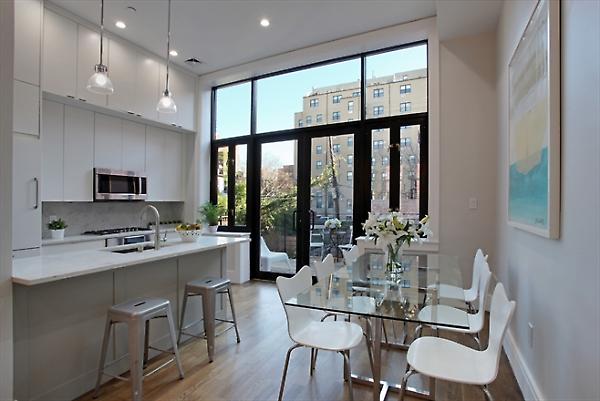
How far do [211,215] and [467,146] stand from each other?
3.88 meters

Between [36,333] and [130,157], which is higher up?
[130,157]

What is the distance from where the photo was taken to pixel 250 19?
3943 mm

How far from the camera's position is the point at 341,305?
189 cm

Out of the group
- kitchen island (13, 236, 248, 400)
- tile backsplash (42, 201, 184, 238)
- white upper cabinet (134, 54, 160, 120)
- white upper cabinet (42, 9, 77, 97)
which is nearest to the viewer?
kitchen island (13, 236, 248, 400)

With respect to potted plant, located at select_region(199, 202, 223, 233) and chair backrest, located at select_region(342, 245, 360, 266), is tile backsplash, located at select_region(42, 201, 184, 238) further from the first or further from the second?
chair backrest, located at select_region(342, 245, 360, 266)

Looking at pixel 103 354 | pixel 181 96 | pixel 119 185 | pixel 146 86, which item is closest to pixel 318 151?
pixel 181 96

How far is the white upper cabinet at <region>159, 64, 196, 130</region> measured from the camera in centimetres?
505

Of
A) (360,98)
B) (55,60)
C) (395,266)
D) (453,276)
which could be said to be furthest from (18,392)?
(360,98)

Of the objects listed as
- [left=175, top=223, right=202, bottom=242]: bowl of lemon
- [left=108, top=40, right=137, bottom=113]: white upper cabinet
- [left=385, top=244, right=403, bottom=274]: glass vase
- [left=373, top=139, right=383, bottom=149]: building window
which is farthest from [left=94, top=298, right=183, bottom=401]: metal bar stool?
[left=373, top=139, right=383, bottom=149]: building window

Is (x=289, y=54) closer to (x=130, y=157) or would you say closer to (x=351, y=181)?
(x=351, y=181)

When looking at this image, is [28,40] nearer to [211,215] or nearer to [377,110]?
[211,215]

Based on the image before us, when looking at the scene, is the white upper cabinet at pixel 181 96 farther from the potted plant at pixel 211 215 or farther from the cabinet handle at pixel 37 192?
the cabinet handle at pixel 37 192

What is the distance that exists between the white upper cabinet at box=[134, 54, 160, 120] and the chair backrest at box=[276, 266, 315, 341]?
12.4ft

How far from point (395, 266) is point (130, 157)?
159 inches
